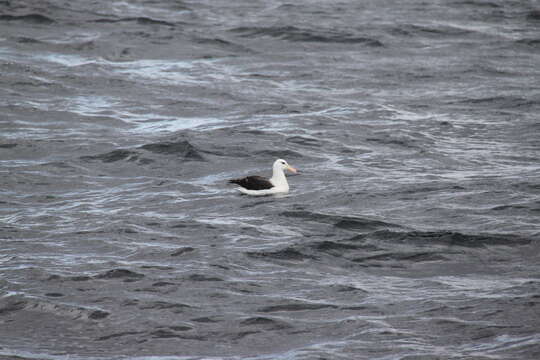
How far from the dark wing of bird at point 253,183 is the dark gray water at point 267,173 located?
275 millimetres

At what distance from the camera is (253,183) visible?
17.6 meters

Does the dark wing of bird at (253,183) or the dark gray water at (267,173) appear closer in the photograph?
the dark gray water at (267,173)

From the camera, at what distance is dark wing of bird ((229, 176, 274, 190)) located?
17.6 m

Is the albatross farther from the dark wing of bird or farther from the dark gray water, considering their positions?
the dark gray water

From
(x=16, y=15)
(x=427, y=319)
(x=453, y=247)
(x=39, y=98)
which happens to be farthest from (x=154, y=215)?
(x=16, y=15)

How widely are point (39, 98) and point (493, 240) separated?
1388 cm

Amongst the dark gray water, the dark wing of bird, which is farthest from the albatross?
the dark gray water

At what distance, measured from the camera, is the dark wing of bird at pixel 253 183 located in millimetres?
17578

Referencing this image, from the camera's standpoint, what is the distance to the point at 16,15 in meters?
31.8

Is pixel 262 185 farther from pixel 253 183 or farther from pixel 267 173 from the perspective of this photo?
pixel 267 173

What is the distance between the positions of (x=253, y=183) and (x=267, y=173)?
203cm

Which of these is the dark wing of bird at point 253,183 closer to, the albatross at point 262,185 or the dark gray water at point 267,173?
the albatross at point 262,185

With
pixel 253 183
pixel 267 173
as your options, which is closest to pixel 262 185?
pixel 253 183

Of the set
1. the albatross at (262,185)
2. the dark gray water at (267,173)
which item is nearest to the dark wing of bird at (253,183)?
the albatross at (262,185)
